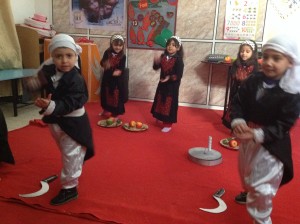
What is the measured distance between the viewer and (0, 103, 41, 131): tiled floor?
3.91 metres

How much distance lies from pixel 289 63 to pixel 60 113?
4.38ft

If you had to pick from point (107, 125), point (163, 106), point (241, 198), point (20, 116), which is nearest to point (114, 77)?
point (107, 125)

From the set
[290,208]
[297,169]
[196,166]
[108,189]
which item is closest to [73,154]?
[108,189]

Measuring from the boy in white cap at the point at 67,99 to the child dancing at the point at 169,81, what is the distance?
6.29ft

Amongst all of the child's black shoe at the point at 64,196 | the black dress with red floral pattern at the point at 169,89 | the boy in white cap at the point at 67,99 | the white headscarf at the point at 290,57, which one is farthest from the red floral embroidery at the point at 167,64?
the white headscarf at the point at 290,57

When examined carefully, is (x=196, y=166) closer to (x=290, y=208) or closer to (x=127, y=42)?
(x=290, y=208)

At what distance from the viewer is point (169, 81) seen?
3.85 meters

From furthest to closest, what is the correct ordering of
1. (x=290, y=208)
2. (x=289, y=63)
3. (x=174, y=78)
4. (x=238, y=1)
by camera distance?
(x=238, y=1) → (x=174, y=78) → (x=290, y=208) → (x=289, y=63)

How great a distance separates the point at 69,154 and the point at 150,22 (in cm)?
360

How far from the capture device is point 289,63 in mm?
1596

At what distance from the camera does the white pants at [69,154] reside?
2.01 meters

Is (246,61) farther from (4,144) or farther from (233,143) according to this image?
(4,144)

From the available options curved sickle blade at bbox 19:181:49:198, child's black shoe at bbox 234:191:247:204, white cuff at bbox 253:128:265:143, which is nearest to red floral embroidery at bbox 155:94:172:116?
child's black shoe at bbox 234:191:247:204

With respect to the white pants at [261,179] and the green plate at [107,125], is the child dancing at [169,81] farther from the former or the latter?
the white pants at [261,179]
